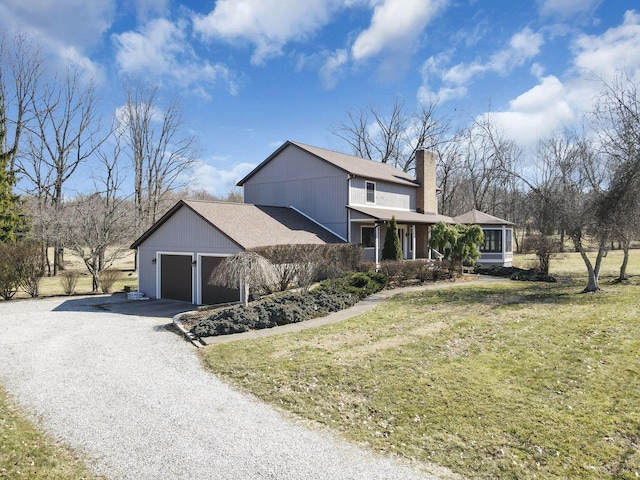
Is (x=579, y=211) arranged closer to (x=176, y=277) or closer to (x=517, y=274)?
(x=517, y=274)

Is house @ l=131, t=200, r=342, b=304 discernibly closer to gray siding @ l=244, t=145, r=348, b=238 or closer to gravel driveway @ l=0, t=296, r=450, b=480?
gray siding @ l=244, t=145, r=348, b=238

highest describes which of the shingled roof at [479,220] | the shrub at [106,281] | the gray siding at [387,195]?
the gray siding at [387,195]

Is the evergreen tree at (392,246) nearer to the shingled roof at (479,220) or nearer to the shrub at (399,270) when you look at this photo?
the shrub at (399,270)

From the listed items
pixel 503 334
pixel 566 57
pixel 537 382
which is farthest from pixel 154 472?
pixel 566 57

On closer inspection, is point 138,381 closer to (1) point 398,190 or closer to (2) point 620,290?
(2) point 620,290

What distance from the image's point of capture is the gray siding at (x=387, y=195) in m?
23.9

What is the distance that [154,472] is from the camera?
15.5ft

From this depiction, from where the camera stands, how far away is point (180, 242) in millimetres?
18297

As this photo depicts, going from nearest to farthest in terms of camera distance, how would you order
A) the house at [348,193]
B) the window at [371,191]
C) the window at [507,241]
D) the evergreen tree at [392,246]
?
the evergreen tree at [392,246] → the house at [348,193] → the window at [371,191] → the window at [507,241]

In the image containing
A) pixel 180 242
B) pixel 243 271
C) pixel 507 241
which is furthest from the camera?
pixel 507 241

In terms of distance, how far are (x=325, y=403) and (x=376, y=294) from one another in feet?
35.6

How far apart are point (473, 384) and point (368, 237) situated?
59.0ft

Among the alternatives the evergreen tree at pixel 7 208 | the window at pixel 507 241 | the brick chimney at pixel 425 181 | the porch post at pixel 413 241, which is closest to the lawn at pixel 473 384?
the porch post at pixel 413 241

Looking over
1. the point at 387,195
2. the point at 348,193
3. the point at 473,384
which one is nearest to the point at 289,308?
the point at 473,384
